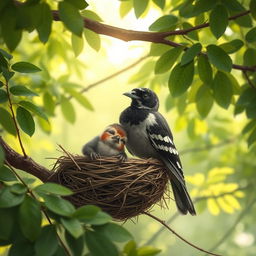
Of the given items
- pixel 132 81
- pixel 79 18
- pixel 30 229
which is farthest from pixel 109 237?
pixel 132 81

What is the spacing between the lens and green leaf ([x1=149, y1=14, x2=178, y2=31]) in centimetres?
264

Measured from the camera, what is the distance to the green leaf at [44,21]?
6.11 ft

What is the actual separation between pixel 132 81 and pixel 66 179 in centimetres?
131

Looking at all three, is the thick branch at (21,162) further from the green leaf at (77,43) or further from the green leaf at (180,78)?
the green leaf at (180,78)

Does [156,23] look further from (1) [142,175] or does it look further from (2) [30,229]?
(2) [30,229]

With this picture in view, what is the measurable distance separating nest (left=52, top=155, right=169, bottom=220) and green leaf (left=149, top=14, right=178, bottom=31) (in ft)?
2.69

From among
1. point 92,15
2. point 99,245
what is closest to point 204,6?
point 92,15

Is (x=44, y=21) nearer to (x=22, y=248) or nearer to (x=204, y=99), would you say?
(x=22, y=248)

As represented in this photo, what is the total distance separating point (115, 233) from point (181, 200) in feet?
5.89

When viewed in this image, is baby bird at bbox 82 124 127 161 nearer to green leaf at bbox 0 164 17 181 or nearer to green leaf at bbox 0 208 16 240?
green leaf at bbox 0 164 17 181

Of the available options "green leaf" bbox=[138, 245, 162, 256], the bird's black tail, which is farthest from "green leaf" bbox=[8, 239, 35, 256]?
the bird's black tail

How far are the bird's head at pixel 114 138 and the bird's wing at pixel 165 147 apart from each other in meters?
0.24

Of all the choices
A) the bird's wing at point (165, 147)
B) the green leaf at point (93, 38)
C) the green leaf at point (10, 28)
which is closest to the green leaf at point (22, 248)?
the green leaf at point (10, 28)

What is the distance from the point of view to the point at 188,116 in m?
4.68
